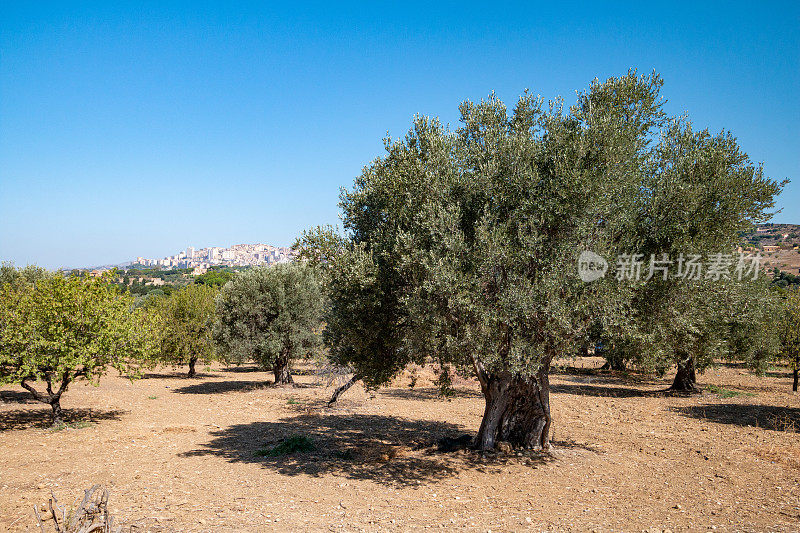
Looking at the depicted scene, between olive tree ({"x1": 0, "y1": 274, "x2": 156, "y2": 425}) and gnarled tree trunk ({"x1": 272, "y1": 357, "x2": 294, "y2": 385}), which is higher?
olive tree ({"x1": 0, "y1": 274, "x2": 156, "y2": 425})

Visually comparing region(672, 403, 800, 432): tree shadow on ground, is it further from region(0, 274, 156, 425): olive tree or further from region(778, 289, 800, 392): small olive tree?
region(0, 274, 156, 425): olive tree

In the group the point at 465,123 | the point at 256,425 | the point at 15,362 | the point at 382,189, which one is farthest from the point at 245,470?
the point at 465,123

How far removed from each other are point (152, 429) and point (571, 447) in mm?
16264

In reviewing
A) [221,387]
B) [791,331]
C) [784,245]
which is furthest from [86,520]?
[784,245]

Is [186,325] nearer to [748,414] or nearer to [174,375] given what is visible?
[174,375]

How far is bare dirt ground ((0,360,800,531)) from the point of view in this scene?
32.6 ft

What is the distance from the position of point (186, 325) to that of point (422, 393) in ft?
61.9

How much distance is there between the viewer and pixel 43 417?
19141 mm

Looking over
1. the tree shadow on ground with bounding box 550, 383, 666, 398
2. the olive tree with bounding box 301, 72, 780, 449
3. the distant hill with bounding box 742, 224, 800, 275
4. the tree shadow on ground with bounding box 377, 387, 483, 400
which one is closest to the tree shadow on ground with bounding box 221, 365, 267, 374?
the tree shadow on ground with bounding box 377, 387, 483, 400

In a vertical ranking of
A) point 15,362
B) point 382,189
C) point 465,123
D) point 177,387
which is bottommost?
point 177,387

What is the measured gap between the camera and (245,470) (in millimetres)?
13359

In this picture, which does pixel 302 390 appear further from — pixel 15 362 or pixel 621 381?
pixel 621 381

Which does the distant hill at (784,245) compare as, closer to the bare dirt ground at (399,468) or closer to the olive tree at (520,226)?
the bare dirt ground at (399,468)

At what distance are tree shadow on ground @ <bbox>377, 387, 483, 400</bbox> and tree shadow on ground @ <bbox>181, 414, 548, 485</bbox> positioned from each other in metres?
5.97
